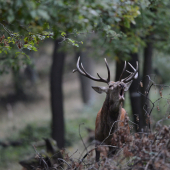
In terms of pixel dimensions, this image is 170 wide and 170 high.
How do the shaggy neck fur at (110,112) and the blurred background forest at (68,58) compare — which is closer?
the blurred background forest at (68,58)

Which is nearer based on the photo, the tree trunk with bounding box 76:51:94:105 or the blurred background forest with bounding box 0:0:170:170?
the blurred background forest with bounding box 0:0:170:170

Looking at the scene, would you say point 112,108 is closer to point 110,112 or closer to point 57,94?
point 110,112

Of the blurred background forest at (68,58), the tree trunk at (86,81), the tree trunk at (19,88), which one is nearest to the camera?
the blurred background forest at (68,58)

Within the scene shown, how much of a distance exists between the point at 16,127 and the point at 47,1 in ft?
40.2

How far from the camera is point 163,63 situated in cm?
1582

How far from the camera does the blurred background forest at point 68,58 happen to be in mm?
2912

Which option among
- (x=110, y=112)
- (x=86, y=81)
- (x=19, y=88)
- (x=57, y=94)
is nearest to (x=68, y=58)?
(x=86, y=81)

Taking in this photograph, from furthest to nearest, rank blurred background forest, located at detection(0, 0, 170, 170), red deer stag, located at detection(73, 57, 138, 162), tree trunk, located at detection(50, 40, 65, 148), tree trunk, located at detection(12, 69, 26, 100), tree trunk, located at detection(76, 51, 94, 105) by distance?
tree trunk, located at detection(12, 69, 26, 100) → tree trunk, located at detection(76, 51, 94, 105) → tree trunk, located at detection(50, 40, 65, 148) → red deer stag, located at detection(73, 57, 138, 162) → blurred background forest, located at detection(0, 0, 170, 170)

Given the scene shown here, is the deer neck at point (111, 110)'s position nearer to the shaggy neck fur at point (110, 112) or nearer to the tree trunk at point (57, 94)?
the shaggy neck fur at point (110, 112)

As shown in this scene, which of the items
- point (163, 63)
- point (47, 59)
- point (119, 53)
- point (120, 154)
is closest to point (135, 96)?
point (119, 53)

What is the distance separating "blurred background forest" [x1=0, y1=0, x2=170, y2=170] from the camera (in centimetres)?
291

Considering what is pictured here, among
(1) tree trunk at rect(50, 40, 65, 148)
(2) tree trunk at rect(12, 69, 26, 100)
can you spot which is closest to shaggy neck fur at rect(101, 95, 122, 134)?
(1) tree trunk at rect(50, 40, 65, 148)

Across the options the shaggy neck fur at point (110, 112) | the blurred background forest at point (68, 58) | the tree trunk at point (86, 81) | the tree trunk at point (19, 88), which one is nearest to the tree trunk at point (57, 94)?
the blurred background forest at point (68, 58)

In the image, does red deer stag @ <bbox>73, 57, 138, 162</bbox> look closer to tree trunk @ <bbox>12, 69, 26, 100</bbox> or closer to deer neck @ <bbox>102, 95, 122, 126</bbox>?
deer neck @ <bbox>102, 95, 122, 126</bbox>
